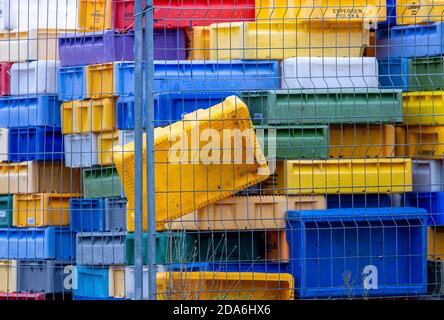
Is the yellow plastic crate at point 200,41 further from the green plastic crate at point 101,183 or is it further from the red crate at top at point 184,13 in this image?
the green plastic crate at point 101,183

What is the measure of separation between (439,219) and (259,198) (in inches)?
55.1

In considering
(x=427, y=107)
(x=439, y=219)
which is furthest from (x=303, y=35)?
(x=439, y=219)

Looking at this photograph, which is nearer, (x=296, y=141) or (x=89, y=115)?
(x=296, y=141)

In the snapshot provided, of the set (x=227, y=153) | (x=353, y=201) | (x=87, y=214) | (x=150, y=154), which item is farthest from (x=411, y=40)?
(x=150, y=154)

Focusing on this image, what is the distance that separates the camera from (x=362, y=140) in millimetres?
8891

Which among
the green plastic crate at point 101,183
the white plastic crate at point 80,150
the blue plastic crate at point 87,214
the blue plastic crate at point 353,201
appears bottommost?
the blue plastic crate at point 87,214

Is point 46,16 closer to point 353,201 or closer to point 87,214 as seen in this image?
point 87,214

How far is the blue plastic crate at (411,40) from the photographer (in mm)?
9109

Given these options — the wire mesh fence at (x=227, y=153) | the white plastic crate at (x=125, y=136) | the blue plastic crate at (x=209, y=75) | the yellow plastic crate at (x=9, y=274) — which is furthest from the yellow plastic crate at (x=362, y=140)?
the yellow plastic crate at (x=9, y=274)

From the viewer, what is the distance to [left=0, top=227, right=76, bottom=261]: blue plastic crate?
9.33 meters

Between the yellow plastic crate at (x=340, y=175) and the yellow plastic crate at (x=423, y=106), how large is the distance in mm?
592

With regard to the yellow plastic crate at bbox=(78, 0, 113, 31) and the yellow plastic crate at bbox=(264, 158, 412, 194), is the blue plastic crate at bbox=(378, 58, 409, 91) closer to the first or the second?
the yellow plastic crate at bbox=(264, 158, 412, 194)

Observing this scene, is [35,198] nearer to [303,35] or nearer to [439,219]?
[303,35]

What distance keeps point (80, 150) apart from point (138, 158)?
2334mm
